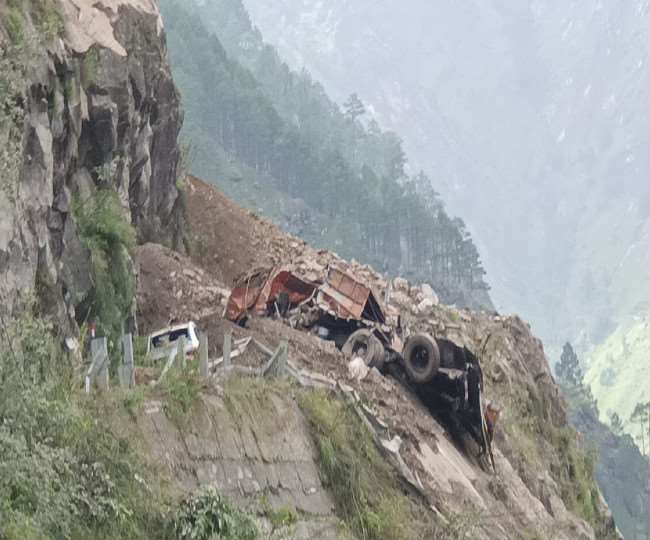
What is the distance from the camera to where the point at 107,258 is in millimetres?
21438

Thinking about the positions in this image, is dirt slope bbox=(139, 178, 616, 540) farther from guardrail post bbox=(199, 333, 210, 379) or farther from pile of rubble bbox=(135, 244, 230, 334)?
guardrail post bbox=(199, 333, 210, 379)

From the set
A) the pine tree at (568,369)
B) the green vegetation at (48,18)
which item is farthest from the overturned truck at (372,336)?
the pine tree at (568,369)

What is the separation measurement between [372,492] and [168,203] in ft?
65.9

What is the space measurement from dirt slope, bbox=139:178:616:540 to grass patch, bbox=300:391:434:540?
0.99 metres

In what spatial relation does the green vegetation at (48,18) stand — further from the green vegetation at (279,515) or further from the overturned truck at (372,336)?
the overturned truck at (372,336)

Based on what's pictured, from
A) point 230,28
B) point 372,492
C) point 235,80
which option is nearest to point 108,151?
point 372,492

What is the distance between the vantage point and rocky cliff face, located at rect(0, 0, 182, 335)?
51.9ft

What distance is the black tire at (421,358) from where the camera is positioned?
80.6ft

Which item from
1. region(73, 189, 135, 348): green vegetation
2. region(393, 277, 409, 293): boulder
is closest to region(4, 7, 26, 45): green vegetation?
region(73, 189, 135, 348): green vegetation

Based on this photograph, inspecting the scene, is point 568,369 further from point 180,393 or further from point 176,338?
point 180,393

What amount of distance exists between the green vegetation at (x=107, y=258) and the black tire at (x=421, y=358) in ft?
18.4

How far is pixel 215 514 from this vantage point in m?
11.8

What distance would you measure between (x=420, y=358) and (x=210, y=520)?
13.4 meters

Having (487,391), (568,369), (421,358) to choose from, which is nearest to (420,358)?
(421,358)
